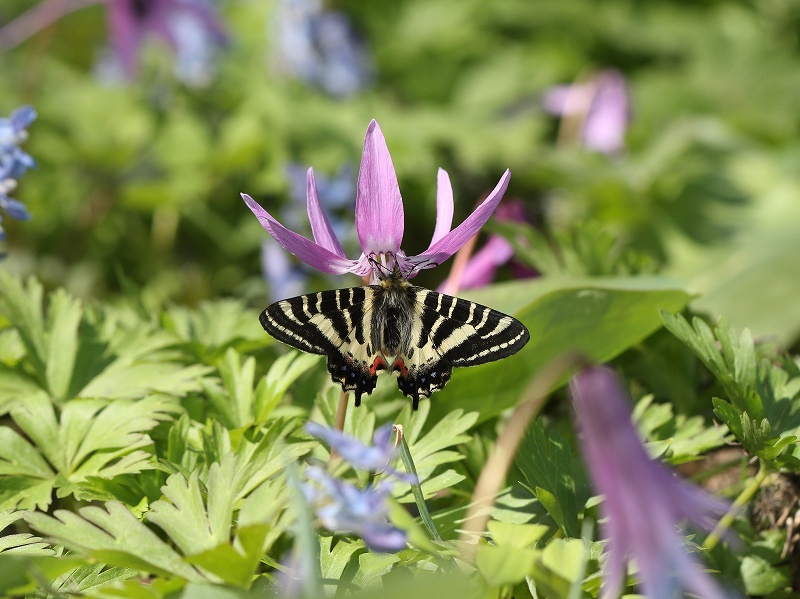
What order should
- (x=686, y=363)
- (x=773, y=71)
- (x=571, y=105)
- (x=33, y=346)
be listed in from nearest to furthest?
(x=33, y=346)
(x=686, y=363)
(x=571, y=105)
(x=773, y=71)

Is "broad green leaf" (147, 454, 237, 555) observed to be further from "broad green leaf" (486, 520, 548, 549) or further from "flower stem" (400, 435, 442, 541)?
"broad green leaf" (486, 520, 548, 549)

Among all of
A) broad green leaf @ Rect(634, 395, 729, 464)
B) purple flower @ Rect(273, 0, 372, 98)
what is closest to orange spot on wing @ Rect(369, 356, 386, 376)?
broad green leaf @ Rect(634, 395, 729, 464)

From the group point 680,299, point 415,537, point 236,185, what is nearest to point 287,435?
point 415,537

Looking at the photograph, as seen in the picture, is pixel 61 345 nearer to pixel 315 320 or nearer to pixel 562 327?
pixel 315 320

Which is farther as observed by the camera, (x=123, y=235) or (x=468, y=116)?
(x=468, y=116)

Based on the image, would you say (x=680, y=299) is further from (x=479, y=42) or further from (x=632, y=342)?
(x=479, y=42)

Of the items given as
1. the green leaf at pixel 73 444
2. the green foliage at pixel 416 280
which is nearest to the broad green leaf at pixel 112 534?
the green foliage at pixel 416 280
